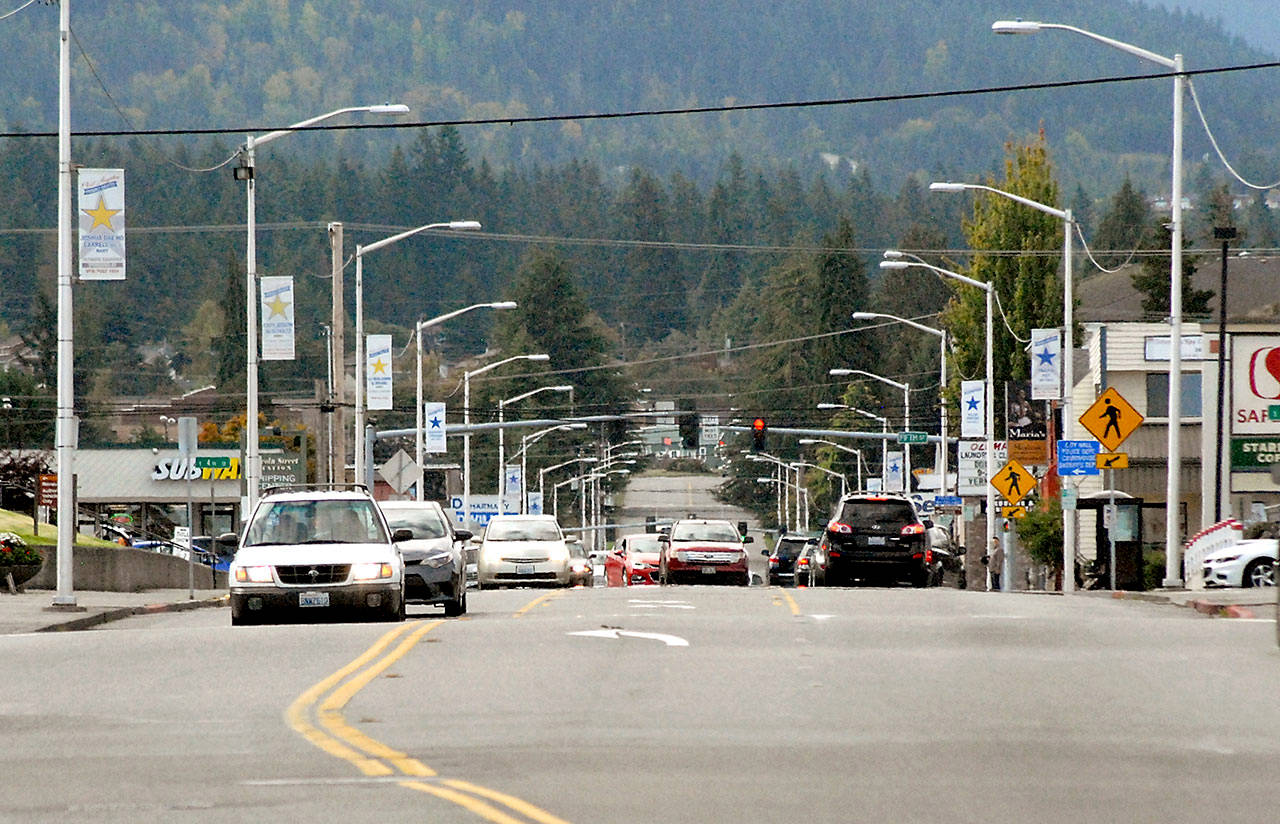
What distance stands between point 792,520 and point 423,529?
135 meters

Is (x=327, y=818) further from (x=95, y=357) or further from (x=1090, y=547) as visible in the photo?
(x=95, y=357)

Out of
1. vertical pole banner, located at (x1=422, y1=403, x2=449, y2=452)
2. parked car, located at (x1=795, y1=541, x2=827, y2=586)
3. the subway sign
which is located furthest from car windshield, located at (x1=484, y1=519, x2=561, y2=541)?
vertical pole banner, located at (x1=422, y1=403, x2=449, y2=452)

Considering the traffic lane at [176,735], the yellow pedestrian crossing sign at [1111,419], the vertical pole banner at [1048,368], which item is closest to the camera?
the traffic lane at [176,735]

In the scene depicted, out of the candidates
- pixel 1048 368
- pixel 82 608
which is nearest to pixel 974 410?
pixel 1048 368

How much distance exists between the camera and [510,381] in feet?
467

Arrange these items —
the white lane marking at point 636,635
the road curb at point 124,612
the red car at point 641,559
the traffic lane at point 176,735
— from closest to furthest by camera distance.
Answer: the traffic lane at point 176,735
the white lane marking at point 636,635
the road curb at point 124,612
the red car at point 641,559

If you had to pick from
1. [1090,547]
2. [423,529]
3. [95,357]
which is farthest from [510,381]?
[423,529]

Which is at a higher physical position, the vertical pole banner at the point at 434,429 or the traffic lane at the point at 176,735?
the vertical pole banner at the point at 434,429

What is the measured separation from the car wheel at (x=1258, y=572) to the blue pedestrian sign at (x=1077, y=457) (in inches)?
183

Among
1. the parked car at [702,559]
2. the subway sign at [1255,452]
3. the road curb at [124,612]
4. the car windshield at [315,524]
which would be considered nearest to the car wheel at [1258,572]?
the parked car at [702,559]

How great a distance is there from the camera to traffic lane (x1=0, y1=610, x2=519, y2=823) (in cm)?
952

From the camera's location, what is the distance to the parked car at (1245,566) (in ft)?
112

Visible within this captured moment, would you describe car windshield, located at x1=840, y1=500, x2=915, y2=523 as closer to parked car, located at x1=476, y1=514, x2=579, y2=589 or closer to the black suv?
the black suv

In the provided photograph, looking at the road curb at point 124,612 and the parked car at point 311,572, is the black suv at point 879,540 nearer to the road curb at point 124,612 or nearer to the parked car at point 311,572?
the road curb at point 124,612
